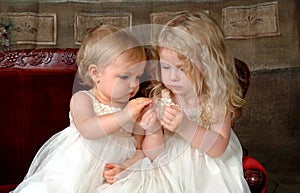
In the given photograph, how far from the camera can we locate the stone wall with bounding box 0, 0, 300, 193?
2586 millimetres

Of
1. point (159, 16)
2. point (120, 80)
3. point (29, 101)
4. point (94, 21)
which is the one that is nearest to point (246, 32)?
point (159, 16)

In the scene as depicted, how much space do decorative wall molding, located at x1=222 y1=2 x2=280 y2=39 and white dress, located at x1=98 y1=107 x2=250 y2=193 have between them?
3.72 feet

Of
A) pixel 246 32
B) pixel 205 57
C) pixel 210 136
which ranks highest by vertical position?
pixel 246 32

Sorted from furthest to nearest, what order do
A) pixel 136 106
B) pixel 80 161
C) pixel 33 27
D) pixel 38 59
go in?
pixel 33 27, pixel 38 59, pixel 80 161, pixel 136 106

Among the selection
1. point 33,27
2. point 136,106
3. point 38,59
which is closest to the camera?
point 136,106

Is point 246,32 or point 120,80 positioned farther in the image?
point 246,32

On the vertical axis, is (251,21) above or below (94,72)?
above

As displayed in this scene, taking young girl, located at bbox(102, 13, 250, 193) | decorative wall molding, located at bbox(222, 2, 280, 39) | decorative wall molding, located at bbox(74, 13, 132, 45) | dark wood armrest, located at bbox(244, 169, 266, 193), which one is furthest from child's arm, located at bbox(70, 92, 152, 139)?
decorative wall molding, located at bbox(222, 2, 280, 39)

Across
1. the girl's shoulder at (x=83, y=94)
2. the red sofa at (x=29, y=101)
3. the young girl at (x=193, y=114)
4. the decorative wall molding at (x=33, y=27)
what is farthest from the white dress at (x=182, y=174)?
the decorative wall molding at (x=33, y=27)

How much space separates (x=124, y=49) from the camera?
4.90ft

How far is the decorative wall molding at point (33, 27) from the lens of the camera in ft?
8.39

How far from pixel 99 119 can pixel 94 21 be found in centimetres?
121

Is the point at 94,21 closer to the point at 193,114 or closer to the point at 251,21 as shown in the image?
the point at 251,21

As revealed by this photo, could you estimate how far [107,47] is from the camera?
150cm
